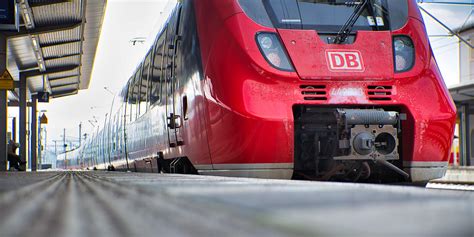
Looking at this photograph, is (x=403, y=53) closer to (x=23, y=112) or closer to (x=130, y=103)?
(x=130, y=103)

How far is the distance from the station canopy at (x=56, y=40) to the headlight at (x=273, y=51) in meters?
11.3

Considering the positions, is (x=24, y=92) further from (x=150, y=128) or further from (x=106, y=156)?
(x=150, y=128)

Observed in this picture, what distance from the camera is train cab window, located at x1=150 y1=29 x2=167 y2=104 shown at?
7546 millimetres

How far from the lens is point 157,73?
7945mm

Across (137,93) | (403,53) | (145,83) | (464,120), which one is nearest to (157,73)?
(145,83)

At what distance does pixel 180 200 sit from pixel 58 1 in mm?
15420

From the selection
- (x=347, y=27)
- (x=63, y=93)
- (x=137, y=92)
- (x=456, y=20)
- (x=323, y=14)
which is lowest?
(x=137, y=92)

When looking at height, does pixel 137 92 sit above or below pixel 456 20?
below

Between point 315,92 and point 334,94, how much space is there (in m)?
0.16

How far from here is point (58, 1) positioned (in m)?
15.4

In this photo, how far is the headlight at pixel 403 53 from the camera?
17.4ft

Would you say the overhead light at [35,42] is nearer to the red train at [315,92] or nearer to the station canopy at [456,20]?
the station canopy at [456,20]

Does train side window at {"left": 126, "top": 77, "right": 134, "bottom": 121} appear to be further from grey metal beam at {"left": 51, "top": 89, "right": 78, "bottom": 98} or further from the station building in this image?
grey metal beam at {"left": 51, "top": 89, "right": 78, "bottom": 98}

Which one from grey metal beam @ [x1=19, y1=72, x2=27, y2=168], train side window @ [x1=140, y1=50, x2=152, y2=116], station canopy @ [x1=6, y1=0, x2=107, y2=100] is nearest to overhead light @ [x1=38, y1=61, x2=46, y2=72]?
station canopy @ [x1=6, y1=0, x2=107, y2=100]
